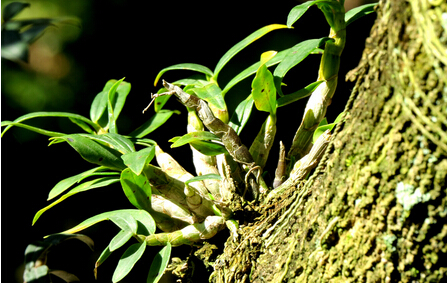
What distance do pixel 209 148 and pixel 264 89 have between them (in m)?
0.17

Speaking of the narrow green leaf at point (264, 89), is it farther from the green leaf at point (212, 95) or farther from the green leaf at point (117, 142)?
the green leaf at point (117, 142)

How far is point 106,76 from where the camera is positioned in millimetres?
1280

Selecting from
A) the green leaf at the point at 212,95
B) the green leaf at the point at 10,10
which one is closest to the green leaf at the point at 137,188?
the green leaf at the point at 212,95

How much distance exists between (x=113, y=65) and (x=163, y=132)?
0.93 ft

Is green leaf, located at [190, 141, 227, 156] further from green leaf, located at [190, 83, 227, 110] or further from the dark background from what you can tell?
the dark background

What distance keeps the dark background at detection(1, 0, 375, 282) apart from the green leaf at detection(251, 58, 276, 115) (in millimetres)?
376

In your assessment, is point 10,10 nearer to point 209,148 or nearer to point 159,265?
point 209,148

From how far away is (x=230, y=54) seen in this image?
90 cm

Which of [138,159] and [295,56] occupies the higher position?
[295,56]

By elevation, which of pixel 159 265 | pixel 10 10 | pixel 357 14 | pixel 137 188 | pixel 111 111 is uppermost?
pixel 10 10

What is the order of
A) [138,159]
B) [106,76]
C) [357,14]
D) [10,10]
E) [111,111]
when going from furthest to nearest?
Result: 1. [106,76]
2. [111,111]
3. [357,14]
4. [138,159]
5. [10,10]

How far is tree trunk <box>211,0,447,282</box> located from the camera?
442mm

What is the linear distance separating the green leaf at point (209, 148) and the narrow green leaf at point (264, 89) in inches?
4.8

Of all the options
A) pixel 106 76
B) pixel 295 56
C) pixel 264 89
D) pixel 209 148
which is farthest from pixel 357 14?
pixel 106 76
